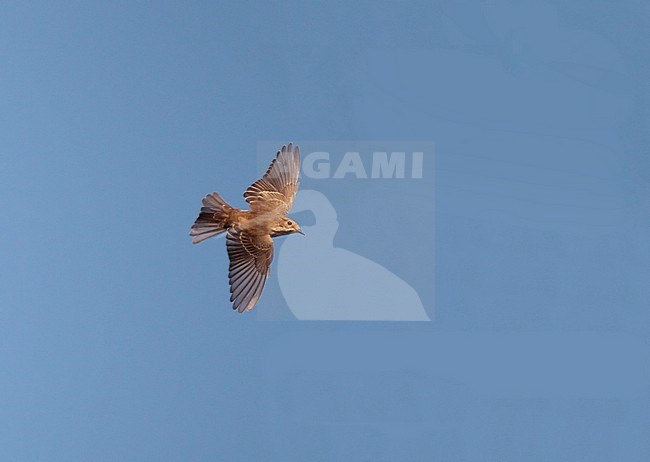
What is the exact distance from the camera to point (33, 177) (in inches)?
100

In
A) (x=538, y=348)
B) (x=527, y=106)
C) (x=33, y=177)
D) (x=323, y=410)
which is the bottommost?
(x=323, y=410)

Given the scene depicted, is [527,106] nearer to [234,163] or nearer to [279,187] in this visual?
[234,163]

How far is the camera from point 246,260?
1.74 metres

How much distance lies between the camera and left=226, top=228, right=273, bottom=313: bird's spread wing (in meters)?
1.73

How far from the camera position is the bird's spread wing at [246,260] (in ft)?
5.67

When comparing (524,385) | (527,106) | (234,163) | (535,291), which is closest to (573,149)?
(527,106)

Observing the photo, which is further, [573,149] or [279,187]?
[573,149]

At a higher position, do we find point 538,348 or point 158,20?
point 158,20

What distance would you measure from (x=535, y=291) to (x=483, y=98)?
0.47 meters
